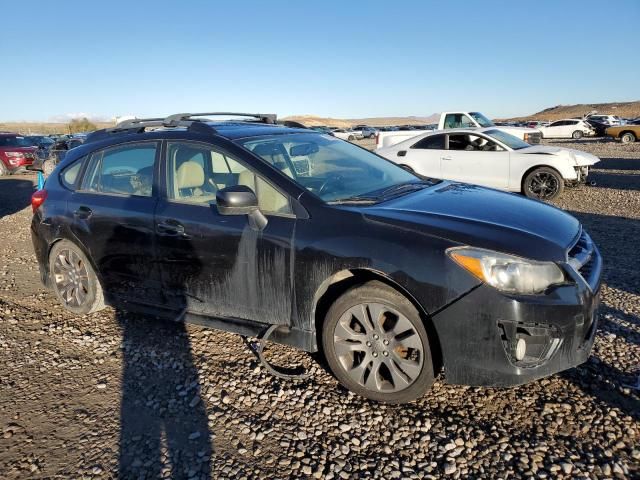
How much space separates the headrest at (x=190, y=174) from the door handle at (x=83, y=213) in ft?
3.31

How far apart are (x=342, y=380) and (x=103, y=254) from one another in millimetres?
2386

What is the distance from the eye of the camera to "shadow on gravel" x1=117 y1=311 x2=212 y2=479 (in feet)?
8.68

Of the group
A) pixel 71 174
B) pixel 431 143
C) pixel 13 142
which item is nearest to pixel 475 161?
pixel 431 143

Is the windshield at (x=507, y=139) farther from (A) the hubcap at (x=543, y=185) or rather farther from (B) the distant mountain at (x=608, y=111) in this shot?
(B) the distant mountain at (x=608, y=111)

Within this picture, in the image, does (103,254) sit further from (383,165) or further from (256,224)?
(383,165)

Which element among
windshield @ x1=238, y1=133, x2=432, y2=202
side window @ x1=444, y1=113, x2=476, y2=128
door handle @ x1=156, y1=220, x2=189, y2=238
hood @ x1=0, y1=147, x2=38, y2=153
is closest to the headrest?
door handle @ x1=156, y1=220, x2=189, y2=238

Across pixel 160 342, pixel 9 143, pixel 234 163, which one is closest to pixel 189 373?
pixel 160 342

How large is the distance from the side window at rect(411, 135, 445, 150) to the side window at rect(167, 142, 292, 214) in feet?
27.4

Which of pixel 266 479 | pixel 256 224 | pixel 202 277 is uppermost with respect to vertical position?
pixel 256 224

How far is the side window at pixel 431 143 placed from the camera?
11.2 m

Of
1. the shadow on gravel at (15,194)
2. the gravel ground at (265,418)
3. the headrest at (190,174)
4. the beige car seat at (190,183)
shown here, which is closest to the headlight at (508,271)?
the gravel ground at (265,418)

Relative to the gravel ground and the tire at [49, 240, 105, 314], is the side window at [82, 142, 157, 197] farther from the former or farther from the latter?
the gravel ground

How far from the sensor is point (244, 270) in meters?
3.42

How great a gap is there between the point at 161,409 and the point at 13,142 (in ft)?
69.1
